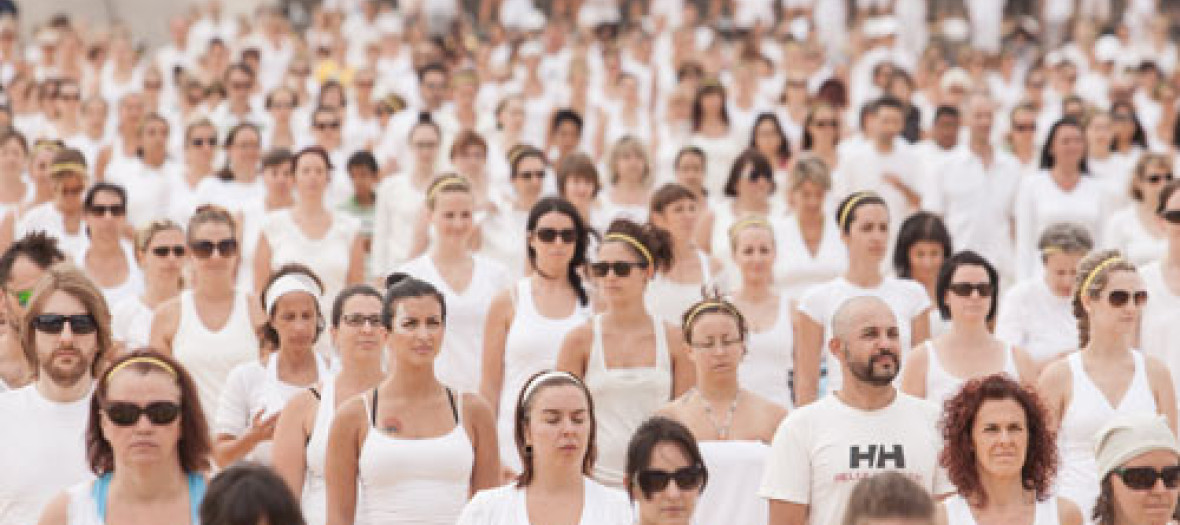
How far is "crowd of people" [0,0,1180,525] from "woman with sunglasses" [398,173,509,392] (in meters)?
0.02

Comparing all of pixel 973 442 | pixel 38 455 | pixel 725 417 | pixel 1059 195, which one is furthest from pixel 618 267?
pixel 1059 195

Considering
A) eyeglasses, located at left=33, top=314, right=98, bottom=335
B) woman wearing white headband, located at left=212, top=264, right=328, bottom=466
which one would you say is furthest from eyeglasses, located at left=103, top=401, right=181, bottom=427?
woman wearing white headband, located at left=212, top=264, right=328, bottom=466

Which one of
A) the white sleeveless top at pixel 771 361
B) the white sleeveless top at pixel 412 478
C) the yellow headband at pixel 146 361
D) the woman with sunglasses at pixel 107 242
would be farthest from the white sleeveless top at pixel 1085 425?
the woman with sunglasses at pixel 107 242

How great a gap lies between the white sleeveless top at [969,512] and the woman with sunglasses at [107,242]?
555 cm

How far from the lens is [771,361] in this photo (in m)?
9.53

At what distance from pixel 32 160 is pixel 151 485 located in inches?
294

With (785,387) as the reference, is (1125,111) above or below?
above

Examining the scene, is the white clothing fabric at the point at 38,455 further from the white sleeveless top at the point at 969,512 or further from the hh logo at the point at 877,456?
the white sleeveless top at the point at 969,512

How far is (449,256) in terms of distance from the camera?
393 inches

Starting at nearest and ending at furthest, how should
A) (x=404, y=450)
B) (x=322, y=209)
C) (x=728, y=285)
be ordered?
(x=404, y=450)
(x=728, y=285)
(x=322, y=209)

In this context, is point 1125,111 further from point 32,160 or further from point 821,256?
point 32,160

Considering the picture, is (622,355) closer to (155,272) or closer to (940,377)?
(940,377)

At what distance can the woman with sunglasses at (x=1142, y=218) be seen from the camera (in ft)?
37.9

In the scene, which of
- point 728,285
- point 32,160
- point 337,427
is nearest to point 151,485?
point 337,427
